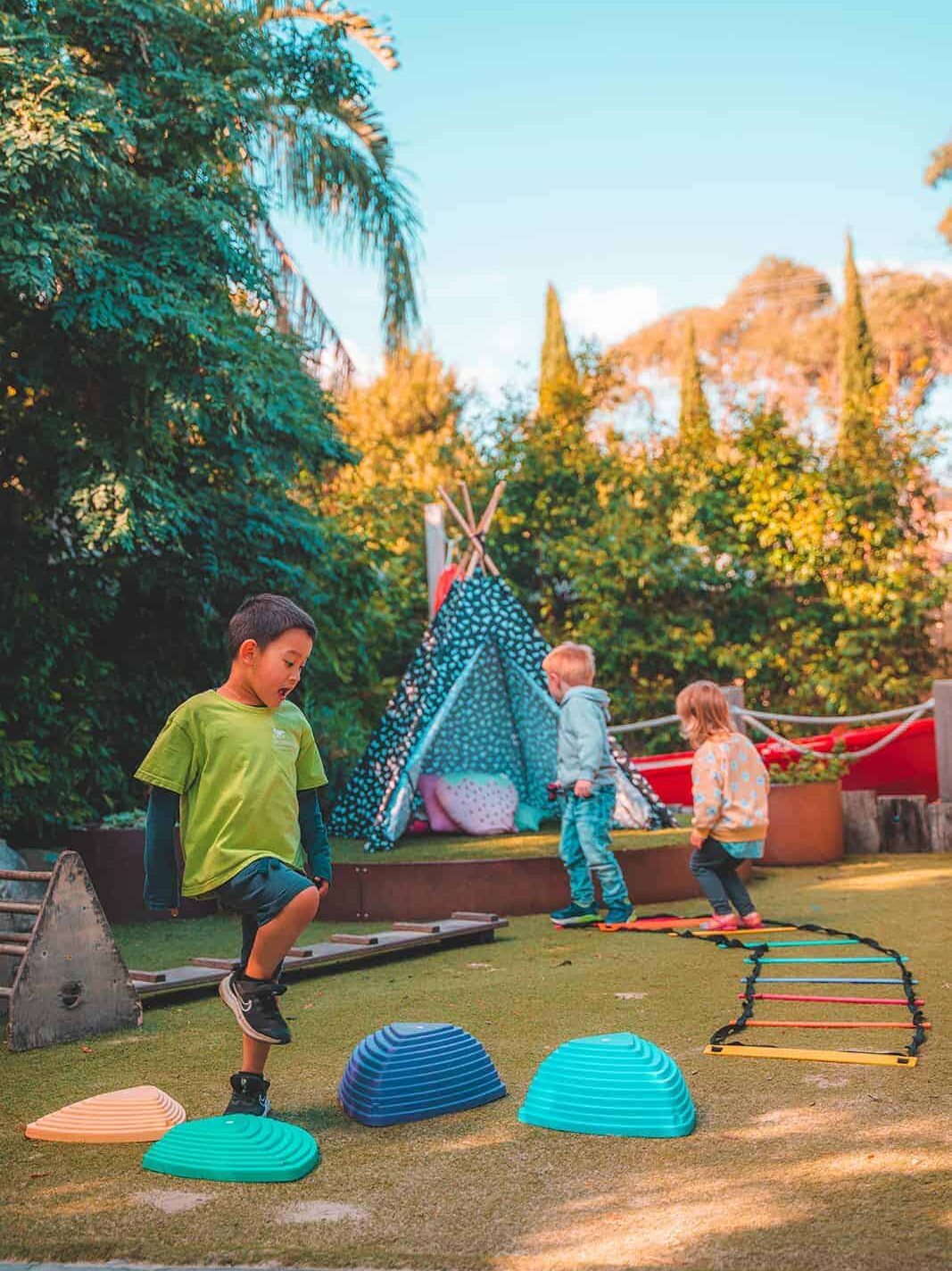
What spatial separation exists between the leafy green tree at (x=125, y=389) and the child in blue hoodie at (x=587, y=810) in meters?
3.22

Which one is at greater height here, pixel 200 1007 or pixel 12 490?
pixel 12 490

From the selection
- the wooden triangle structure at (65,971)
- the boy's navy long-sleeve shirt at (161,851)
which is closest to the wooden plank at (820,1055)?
the boy's navy long-sleeve shirt at (161,851)

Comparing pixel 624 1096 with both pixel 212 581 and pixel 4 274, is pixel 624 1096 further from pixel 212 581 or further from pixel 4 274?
pixel 212 581

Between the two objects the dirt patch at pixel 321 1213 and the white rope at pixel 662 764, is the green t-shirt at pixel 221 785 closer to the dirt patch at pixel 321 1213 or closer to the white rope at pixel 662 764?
the dirt patch at pixel 321 1213

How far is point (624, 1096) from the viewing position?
3625 mm

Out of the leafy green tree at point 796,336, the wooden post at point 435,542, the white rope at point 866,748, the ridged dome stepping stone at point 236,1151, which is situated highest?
the leafy green tree at point 796,336

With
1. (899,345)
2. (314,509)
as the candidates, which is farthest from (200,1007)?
(899,345)

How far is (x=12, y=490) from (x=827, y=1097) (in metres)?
7.67

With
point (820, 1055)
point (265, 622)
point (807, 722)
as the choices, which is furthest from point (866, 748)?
point (265, 622)

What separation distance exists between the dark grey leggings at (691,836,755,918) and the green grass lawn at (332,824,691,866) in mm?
1190

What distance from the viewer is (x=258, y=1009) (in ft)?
12.3

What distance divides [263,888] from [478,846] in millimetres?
5933

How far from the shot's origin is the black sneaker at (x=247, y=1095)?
3.78m

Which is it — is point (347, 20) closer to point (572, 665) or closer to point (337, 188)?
point (337, 188)
